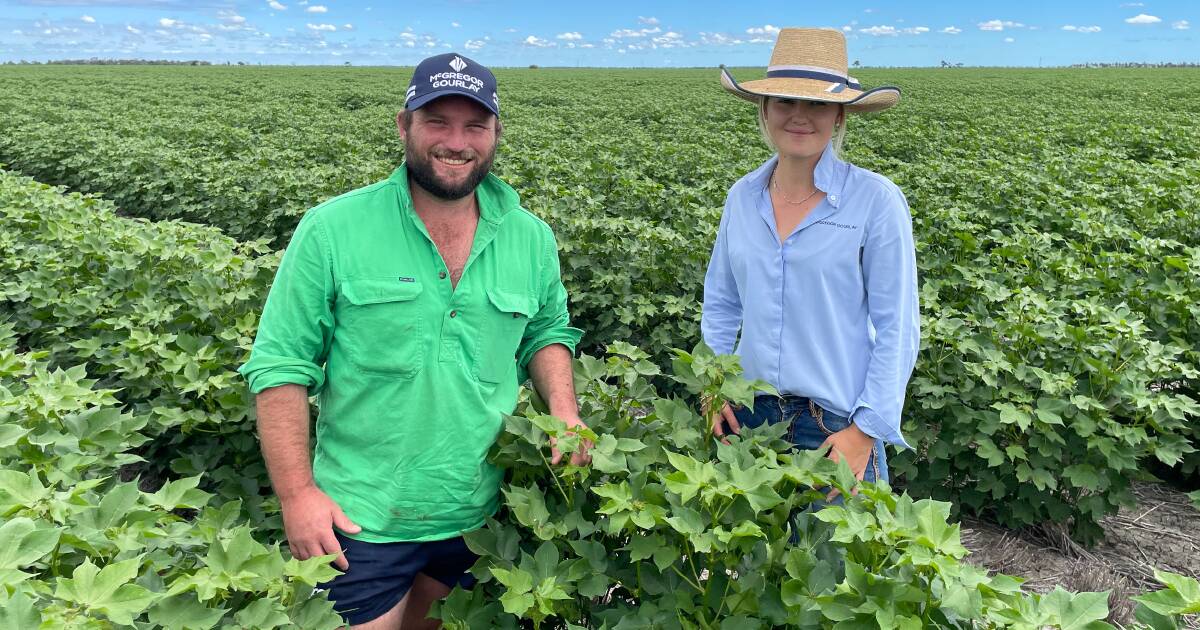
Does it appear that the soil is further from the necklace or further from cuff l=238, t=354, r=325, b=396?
cuff l=238, t=354, r=325, b=396

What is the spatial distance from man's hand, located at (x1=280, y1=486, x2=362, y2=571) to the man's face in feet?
2.76

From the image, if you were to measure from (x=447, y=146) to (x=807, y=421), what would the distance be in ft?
4.52

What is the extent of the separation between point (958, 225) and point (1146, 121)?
56.2 feet

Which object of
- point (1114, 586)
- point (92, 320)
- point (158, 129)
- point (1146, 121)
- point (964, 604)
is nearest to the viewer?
point (964, 604)

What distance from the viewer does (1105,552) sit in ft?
12.6

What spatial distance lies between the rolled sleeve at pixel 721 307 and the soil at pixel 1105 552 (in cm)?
192

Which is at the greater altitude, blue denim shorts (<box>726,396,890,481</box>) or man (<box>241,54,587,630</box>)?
man (<box>241,54,587,630</box>)

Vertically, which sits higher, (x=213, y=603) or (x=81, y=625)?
(x=81, y=625)

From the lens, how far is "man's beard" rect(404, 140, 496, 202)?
2.02 m

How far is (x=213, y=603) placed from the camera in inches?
65.1

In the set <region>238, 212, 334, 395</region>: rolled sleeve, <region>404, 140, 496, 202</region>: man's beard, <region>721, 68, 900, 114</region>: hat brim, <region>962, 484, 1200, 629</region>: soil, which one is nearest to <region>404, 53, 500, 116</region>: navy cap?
<region>404, 140, 496, 202</region>: man's beard

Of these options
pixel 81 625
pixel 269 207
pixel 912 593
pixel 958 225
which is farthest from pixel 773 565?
pixel 269 207

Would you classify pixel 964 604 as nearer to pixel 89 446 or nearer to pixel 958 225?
pixel 89 446

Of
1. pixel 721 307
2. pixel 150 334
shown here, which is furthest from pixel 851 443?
pixel 150 334
